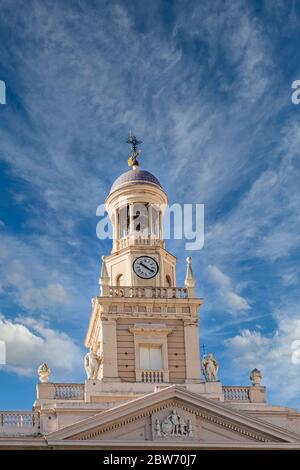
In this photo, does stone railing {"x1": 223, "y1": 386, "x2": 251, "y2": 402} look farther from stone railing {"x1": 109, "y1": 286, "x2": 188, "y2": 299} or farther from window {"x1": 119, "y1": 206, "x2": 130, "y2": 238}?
window {"x1": 119, "y1": 206, "x2": 130, "y2": 238}

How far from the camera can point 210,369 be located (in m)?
53.3

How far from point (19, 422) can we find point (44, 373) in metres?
4.18

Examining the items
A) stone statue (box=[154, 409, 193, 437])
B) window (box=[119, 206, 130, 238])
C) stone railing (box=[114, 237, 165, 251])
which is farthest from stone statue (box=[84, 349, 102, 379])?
window (box=[119, 206, 130, 238])

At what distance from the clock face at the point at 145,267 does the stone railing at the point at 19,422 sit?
12.0m

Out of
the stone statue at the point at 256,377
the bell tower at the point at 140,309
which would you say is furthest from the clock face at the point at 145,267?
the stone statue at the point at 256,377

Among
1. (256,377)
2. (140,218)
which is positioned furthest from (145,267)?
(256,377)

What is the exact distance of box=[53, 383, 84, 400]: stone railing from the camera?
167 feet

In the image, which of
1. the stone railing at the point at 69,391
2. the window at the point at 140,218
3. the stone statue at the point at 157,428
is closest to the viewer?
the stone statue at the point at 157,428

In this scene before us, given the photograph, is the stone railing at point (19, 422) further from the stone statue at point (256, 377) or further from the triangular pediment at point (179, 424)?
the stone statue at point (256, 377)

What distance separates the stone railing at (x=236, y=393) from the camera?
172 ft

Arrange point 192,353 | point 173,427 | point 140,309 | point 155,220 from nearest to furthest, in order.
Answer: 1. point 173,427
2. point 192,353
3. point 140,309
4. point 155,220

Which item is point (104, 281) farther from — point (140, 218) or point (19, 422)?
point (19, 422)
